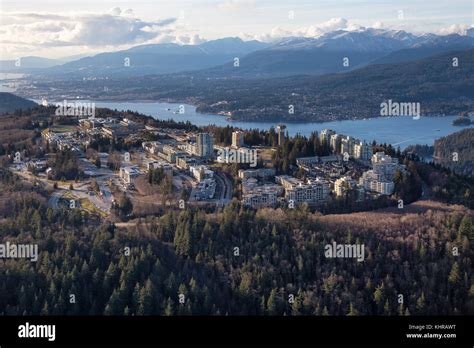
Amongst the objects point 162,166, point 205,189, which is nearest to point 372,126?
point 162,166

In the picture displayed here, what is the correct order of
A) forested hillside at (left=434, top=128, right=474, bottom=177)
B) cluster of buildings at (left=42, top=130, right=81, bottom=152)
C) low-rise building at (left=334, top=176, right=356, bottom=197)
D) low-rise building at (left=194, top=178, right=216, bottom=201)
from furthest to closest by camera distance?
forested hillside at (left=434, top=128, right=474, bottom=177) < cluster of buildings at (left=42, top=130, right=81, bottom=152) < low-rise building at (left=334, top=176, right=356, bottom=197) < low-rise building at (left=194, top=178, right=216, bottom=201)

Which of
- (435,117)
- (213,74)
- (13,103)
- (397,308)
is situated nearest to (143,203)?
(397,308)

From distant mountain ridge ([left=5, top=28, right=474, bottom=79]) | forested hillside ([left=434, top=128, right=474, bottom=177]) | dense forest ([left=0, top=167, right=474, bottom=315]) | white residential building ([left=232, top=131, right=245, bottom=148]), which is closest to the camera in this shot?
dense forest ([left=0, top=167, right=474, bottom=315])

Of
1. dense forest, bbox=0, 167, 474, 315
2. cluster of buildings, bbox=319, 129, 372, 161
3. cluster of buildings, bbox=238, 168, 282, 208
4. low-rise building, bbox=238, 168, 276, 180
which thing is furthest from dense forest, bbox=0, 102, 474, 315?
cluster of buildings, bbox=319, 129, 372, 161

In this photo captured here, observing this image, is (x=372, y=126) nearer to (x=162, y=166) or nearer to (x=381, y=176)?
(x=381, y=176)

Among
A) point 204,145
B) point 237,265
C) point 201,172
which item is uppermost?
point 204,145

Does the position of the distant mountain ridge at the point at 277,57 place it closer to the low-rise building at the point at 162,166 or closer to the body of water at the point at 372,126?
the body of water at the point at 372,126

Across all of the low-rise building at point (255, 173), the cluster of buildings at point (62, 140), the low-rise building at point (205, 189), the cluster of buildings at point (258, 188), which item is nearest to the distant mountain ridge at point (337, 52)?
the cluster of buildings at point (62, 140)

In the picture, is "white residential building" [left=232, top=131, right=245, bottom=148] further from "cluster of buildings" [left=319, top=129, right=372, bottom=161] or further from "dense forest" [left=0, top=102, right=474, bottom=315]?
"dense forest" [left=0, top=102, right=474, bottom=315]
